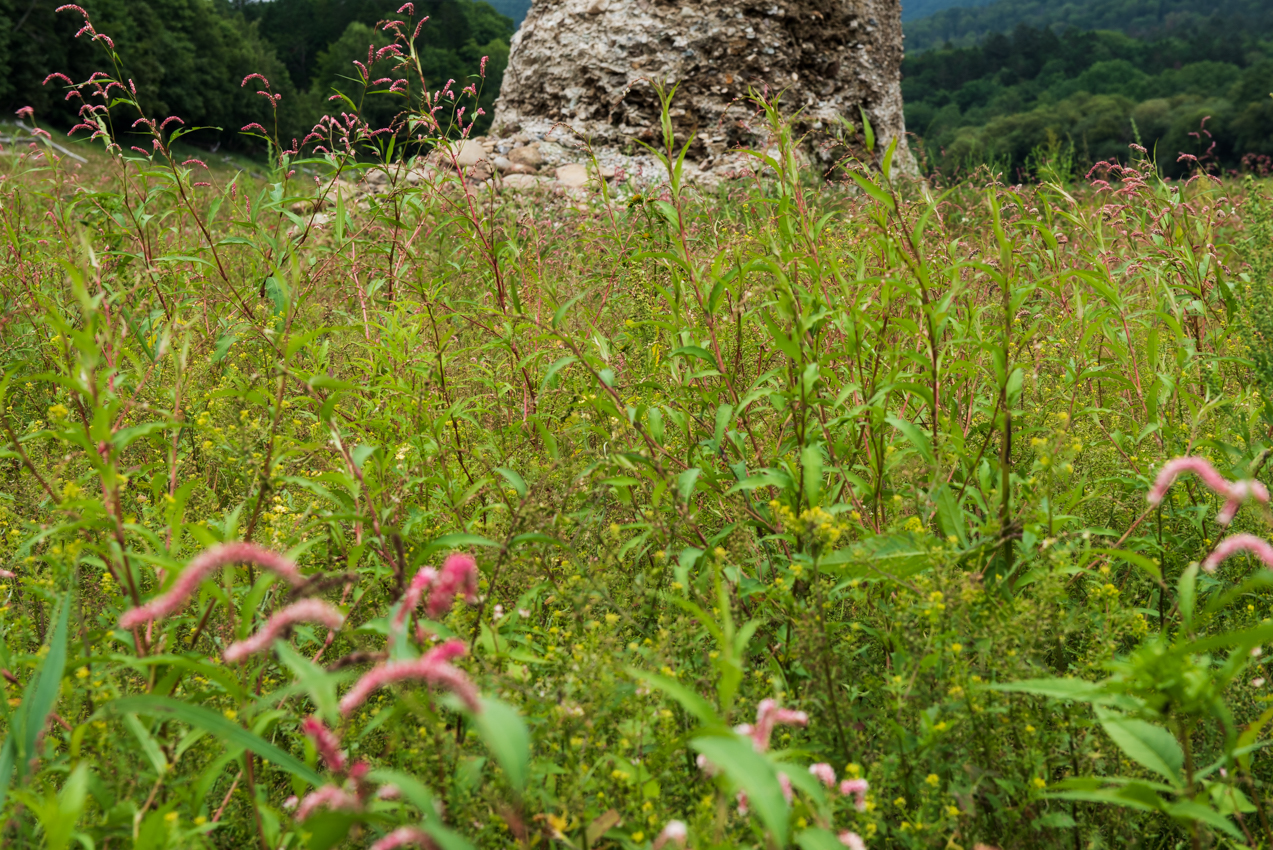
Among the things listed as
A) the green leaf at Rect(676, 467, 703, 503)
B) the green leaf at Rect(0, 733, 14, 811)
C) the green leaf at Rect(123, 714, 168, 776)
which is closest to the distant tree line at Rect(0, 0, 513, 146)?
the green leaf at Rect(676, 467, 703, 503)

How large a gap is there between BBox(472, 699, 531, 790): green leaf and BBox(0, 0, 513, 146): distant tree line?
18237 millimetres

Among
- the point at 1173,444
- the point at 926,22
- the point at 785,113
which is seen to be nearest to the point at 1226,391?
the point at 1173,444

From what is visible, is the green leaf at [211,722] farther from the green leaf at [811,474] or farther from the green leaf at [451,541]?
the green leaf at [811,474]

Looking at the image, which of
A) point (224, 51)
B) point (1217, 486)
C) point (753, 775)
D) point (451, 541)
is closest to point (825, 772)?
point (753, 775)

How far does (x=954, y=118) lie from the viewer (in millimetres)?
55875

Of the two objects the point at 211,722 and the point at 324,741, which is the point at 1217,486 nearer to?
the point at 324,741

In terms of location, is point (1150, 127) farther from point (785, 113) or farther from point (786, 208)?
point (786, 208)

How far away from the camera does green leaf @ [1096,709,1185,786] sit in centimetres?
113

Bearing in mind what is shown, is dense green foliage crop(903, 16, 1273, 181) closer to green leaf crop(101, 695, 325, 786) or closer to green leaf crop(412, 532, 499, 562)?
green leaf crop(412, 532, 499, 562)

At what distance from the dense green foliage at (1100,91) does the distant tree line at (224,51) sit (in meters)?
32.2

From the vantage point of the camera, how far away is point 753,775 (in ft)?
2.52

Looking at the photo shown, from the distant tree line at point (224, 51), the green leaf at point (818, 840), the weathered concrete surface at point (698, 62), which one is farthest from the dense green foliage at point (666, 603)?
the distant tree line at point (224, 51)

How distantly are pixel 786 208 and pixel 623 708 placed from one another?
144 cm

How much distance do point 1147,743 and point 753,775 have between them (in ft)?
2.54
